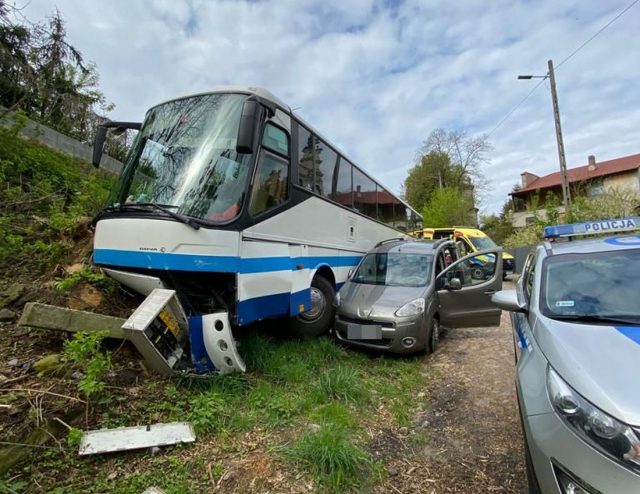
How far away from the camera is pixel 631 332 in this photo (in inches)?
94.7

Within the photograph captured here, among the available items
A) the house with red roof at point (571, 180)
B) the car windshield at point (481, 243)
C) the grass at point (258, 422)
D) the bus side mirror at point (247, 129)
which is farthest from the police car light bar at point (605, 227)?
the house with red roof at point (571, 180)

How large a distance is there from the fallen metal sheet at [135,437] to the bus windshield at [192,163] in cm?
196

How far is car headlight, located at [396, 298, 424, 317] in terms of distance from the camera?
553 cm

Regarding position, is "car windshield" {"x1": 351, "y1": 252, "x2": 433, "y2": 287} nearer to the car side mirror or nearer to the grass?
the car side mirror

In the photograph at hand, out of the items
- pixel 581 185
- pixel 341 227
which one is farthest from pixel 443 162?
pixel 341 227

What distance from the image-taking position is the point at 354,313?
5.76 metres

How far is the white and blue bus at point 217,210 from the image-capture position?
3.96m

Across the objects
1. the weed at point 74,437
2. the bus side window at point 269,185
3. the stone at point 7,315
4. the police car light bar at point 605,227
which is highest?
the bus side window at point 269,185

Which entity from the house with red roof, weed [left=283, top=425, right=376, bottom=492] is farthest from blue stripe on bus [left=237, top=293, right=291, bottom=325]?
the house with red roof

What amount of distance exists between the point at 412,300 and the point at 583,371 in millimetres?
3655

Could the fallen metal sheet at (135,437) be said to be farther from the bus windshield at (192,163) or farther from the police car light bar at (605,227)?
the police car light bar at (605,227)

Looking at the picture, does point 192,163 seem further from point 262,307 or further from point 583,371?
point 583,371

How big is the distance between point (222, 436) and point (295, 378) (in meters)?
1.39

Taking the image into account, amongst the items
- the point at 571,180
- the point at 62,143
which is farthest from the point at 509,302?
the point at 571,180
